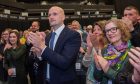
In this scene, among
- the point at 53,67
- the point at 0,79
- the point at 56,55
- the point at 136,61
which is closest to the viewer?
the point at 136,61

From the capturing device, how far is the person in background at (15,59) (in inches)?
199

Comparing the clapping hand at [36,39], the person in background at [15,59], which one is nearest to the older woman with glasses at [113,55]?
the clapping hand at [36,39]

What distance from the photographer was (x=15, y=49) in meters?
5.10

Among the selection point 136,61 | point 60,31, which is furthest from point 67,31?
point 136,61

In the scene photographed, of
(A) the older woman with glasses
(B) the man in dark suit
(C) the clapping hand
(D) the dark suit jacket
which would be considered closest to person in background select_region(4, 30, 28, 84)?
(B) the man in dark suit

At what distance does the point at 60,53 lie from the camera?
3361mm

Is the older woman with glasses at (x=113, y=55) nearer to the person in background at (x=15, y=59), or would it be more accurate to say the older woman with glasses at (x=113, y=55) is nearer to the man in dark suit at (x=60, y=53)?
the man in dark suit at (x=60, y=53)

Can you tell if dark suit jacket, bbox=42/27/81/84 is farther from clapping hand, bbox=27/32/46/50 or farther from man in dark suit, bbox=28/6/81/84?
clapping hand, bbox=27/32/46/50

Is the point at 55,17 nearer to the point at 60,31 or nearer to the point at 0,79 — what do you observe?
the point at 60,31

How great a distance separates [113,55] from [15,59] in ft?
8.31

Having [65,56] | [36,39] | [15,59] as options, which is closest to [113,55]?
[65,56]

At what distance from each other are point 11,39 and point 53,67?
189 cm

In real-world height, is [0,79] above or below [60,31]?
below

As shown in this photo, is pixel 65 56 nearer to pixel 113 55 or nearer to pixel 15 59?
pixel 113 55
